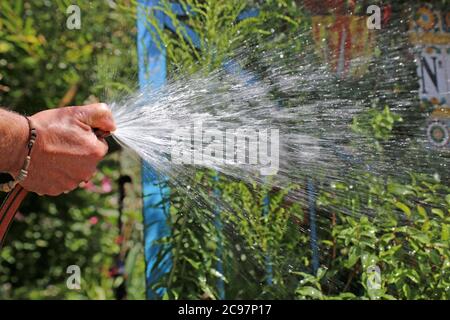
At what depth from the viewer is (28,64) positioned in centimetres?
341

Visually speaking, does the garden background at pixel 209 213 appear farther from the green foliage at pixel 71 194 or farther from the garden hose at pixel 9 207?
the garden hose at pixel 9 207

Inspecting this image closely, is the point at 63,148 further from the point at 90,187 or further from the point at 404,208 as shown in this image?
the point at 90,187

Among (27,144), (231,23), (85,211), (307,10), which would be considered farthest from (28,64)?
(27,144)

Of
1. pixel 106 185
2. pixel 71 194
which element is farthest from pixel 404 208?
pixel 71 194

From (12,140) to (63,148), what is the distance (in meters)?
0.14

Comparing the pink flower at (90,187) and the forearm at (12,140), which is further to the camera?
the pink flower at (90,187)

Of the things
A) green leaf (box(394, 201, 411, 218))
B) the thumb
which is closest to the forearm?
the thumb

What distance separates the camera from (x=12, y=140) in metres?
1.89

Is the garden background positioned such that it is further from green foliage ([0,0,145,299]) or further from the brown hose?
the brown hose

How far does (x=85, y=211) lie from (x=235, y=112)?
1130mm

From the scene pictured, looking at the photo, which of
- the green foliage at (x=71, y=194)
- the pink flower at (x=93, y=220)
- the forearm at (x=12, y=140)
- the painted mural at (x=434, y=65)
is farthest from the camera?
the painted mural at (x=434, y=65)

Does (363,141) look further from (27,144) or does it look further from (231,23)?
(27,144)

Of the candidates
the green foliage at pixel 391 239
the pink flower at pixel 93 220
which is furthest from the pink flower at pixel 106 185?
the green foliage at pixel 391 239

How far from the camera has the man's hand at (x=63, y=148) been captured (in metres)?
1.93
